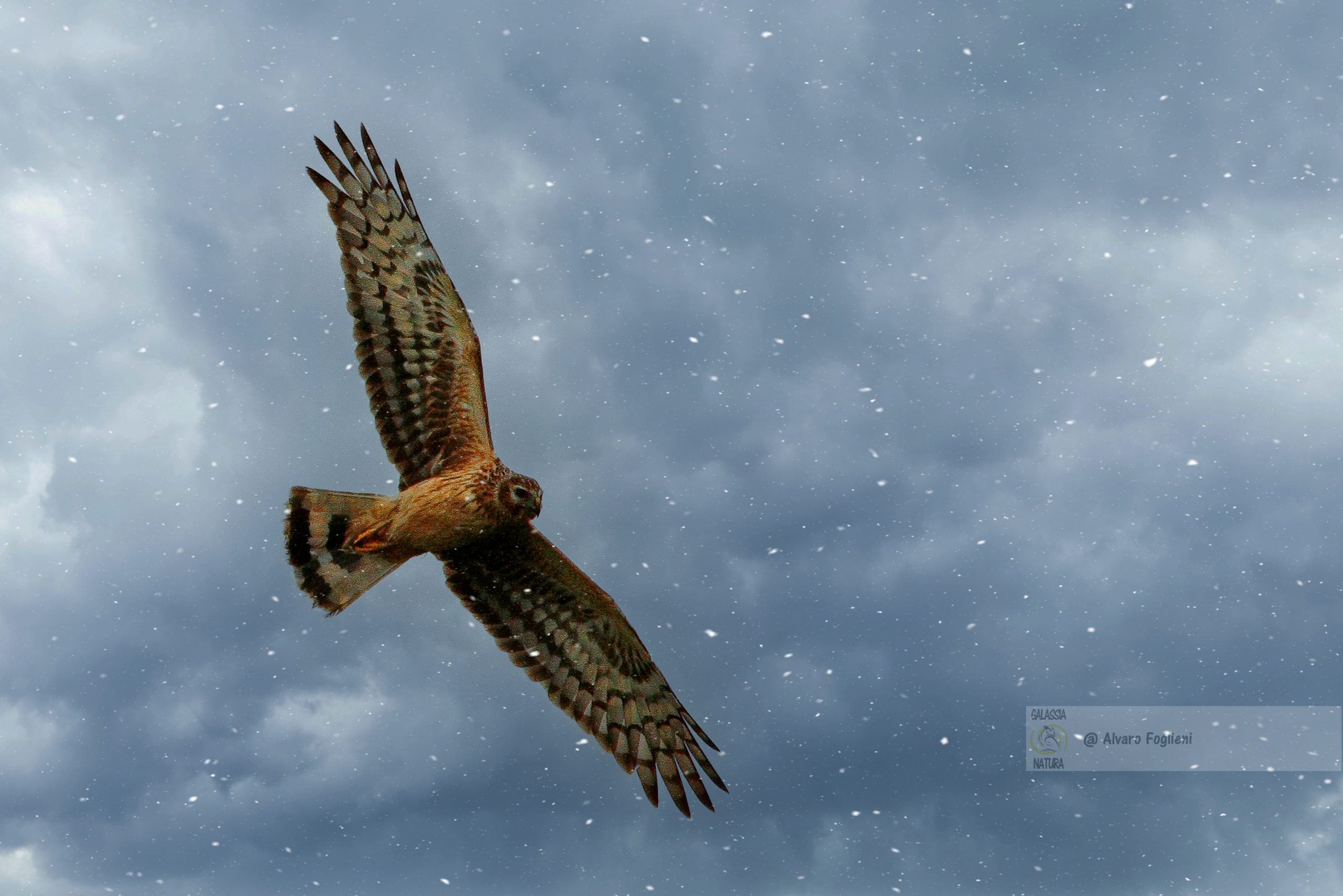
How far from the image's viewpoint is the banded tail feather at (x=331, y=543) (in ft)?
28.5

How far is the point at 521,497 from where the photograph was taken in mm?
8422

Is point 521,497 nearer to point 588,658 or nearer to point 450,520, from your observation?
point 450,520

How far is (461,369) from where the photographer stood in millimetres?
9523

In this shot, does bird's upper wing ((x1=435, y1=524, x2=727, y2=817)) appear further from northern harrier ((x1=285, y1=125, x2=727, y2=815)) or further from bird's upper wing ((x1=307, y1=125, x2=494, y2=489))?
bird's upper wing ((x1=307, y1=125, x2=494, y2=489))

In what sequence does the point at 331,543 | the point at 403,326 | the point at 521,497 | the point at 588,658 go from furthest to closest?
the point at 588,658
the point at 403,326
the point at 331,543
the point at 521,497

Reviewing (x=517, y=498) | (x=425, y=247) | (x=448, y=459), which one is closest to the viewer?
(x=517, y=498)

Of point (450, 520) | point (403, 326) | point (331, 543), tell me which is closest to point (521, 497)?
point (450, 520)

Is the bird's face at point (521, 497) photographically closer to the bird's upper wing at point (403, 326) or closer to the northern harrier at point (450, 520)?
the northern harrier at point (450, 520)

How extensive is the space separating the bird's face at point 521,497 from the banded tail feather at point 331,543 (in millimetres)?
1097

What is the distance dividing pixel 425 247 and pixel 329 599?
3509 mm

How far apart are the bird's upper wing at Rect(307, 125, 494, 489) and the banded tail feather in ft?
2.04

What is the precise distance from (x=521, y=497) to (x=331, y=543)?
179 centimetres

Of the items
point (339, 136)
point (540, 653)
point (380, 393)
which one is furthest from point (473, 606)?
point (339, 136)

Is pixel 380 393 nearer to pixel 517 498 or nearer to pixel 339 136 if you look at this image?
pixel 517 498
